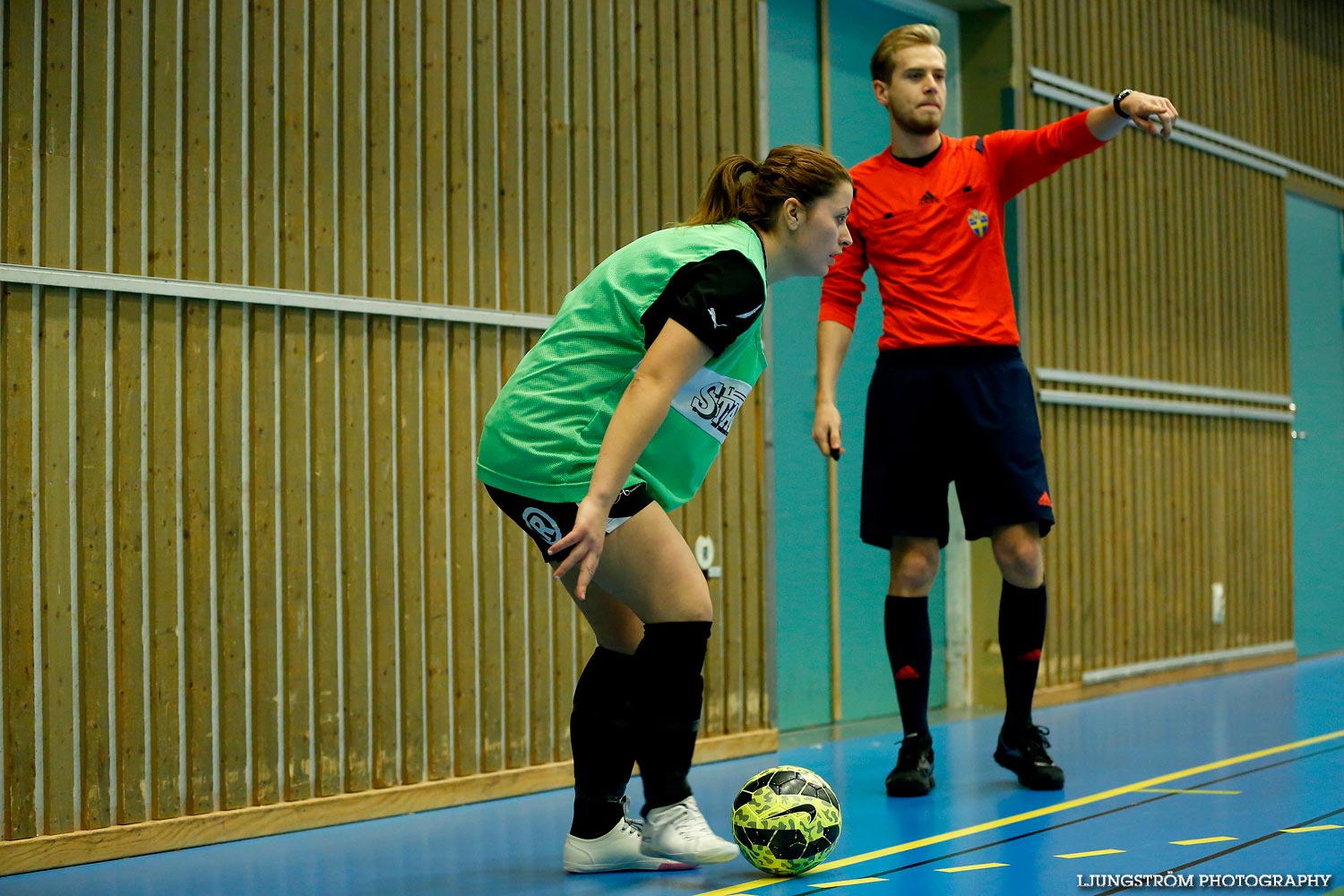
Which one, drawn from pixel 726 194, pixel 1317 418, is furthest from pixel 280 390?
pixel 1317 418

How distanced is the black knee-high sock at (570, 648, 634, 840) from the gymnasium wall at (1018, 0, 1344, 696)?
372 cm

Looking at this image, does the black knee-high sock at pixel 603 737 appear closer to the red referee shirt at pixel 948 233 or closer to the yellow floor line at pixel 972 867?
the yellow floor line at pixel 972 867

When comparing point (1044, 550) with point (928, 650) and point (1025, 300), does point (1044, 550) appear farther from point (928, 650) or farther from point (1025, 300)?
point (928, 650)

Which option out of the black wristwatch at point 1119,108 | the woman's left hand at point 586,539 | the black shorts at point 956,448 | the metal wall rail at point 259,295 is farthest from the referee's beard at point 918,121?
the woman's left hand at point 586,539

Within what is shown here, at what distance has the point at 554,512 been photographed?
2.56m

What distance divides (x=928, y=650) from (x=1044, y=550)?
248 cm

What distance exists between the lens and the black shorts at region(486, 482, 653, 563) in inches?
100

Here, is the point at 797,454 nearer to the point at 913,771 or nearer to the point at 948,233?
the point at 948,233

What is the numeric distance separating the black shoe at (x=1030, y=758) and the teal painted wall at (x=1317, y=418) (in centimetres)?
501

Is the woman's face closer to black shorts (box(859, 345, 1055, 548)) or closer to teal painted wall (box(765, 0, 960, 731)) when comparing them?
black shorts (box(859, 345, 1055, 548))

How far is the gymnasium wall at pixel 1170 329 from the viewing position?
6309 millimetres

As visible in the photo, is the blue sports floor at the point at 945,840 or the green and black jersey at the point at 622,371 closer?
the green and black jersey at the point at 622,371

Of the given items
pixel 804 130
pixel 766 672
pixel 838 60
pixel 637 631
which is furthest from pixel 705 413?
pixel 838 60

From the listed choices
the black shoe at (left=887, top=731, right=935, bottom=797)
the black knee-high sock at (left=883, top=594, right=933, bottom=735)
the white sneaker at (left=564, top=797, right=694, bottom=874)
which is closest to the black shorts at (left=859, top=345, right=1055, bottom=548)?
the black knee-high sock at (left=883, top=594, right=933, bottom=735)
